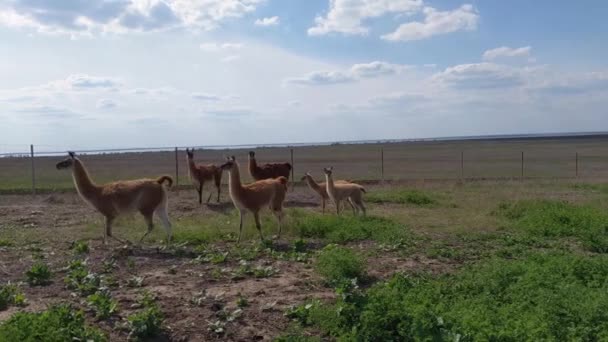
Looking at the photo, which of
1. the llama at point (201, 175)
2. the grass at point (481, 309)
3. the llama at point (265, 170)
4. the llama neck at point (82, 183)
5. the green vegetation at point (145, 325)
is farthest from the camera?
the llama at point (265, 170)

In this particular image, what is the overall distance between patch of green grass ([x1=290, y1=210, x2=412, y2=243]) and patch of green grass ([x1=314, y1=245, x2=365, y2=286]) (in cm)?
258

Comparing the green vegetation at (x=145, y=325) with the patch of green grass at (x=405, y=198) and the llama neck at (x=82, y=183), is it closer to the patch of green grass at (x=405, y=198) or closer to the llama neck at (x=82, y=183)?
the llama neck at (x=82, y=183)

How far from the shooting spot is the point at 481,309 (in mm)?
5973

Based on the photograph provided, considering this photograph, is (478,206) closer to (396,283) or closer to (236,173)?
(236,173)

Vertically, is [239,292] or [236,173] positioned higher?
[236,173]

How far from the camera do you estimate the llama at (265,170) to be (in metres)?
19.3

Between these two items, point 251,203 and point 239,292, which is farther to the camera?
point 251,203

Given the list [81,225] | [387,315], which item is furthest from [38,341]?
[81,225]

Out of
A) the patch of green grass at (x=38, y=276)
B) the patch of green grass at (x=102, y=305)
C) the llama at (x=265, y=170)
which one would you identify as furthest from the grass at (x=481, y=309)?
the llama at (x=265, y=170)

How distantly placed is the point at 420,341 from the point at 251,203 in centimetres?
686

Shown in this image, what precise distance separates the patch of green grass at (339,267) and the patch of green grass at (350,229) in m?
2.58

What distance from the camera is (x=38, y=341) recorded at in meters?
4.99

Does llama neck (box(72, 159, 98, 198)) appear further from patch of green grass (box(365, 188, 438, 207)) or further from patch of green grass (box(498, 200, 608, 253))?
patch of green grass (box(365, 188, 438, 207))

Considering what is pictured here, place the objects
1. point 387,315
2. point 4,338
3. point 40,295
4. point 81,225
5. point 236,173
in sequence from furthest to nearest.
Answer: point 81,225 → point 236,173 → point 40,295 → point 387,315 → point 4,338
